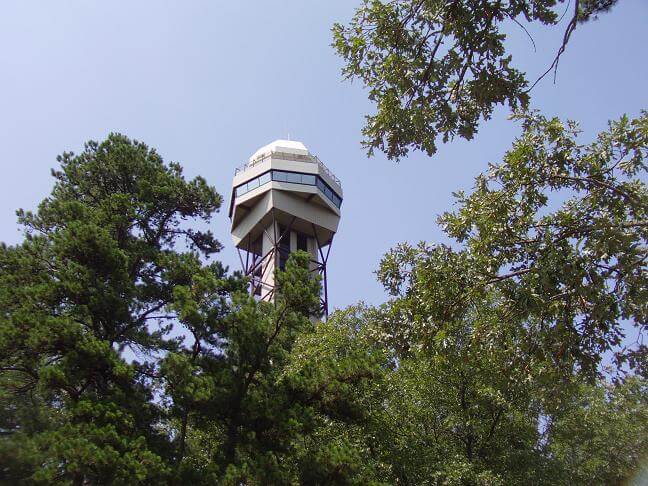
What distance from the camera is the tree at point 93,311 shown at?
1132 cm

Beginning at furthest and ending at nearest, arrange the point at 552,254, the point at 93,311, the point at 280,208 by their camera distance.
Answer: the point at 280,208 < the point at 93,311 < the point at 552,254

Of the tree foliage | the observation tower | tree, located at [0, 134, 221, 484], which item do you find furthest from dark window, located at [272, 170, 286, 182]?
the tree foliage

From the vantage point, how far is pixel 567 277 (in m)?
8.02

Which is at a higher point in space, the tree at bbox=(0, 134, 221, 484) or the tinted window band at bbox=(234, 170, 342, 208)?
the tinted window band at bbox=(234, 170, 342, 208)

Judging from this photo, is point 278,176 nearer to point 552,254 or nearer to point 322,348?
point 322,348

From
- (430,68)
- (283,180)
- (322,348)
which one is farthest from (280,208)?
(430,68)

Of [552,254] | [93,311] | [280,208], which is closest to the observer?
[552,254]

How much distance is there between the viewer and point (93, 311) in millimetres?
14336

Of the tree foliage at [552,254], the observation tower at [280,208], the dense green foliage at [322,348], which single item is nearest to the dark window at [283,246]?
the observation tower at [280,208]

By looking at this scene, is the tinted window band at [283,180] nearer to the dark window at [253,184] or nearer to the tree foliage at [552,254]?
the dark window at [253,184]

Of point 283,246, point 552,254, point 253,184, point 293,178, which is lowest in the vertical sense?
point 552,254

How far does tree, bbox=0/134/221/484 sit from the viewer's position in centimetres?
1132

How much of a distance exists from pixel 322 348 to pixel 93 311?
5.94 m

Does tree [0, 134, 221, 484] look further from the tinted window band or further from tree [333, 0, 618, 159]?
the tinted window band
